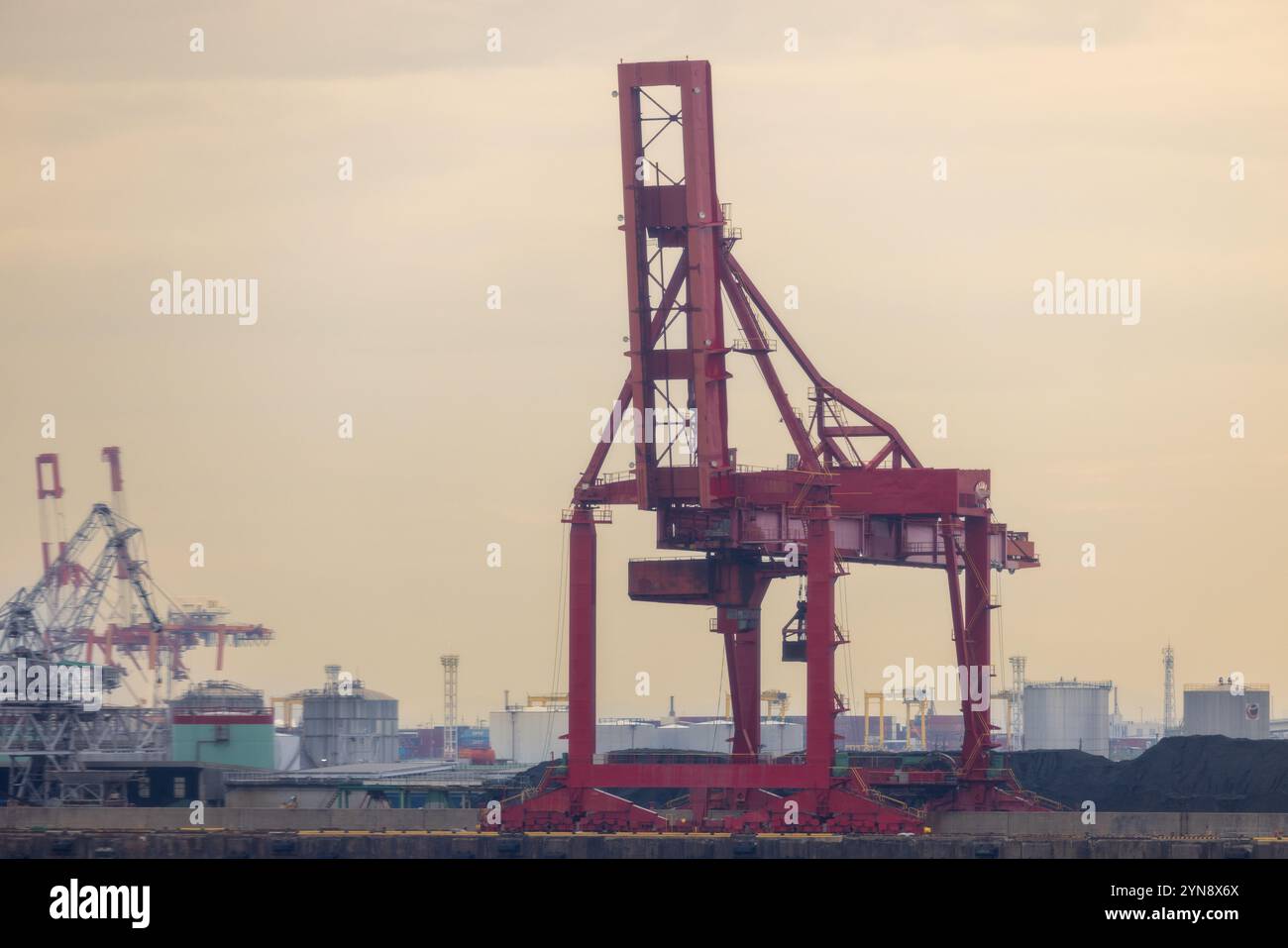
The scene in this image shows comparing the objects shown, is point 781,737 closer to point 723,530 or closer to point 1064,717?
point 1064,717

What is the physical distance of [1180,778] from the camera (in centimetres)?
11781

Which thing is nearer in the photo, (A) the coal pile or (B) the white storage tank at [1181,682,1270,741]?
(A) the coal pile

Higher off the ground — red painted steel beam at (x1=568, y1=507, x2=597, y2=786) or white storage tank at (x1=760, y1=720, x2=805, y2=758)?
red painted steel beam at (x1=568, y1=507, x2=597, y2=786)

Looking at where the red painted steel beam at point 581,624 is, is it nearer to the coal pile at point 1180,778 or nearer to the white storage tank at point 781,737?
the coal pile at point 1180,778

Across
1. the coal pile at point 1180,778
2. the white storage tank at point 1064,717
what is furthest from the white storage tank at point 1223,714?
the coal pile at point 1180,778

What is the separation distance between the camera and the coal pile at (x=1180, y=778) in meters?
111

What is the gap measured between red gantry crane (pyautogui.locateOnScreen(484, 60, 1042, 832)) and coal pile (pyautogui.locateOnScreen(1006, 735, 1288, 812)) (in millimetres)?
17686

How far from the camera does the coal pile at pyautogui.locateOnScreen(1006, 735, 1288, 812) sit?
365 feet

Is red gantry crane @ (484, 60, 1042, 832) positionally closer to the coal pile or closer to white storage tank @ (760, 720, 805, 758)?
the coal pile

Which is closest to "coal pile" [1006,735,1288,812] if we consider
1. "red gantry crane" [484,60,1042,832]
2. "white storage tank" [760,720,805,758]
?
"red gantry crane" [484,60,1042,832]
